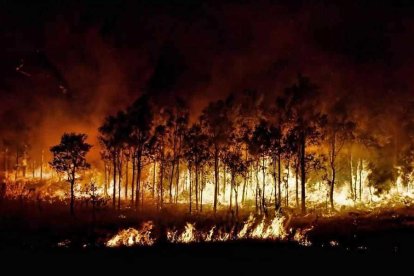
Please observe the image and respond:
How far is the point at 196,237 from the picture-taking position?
37156 millimetres

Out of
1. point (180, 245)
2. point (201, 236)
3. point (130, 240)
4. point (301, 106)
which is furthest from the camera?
point (301, 106)

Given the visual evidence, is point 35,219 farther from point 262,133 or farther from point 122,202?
point 262,133

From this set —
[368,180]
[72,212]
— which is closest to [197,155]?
[72,212]

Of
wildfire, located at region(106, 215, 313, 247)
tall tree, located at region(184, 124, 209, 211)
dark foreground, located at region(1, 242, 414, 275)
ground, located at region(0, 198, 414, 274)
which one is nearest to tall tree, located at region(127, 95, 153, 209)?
tall tree, located at region(184, 124, 209, 211)

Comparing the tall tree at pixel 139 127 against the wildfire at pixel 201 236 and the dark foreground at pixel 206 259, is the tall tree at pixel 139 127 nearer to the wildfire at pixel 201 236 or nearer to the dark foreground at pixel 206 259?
the wildfire at pixel 201 236

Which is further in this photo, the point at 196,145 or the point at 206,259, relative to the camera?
the point at 196,145

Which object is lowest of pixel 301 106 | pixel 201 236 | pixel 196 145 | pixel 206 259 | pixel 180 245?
pixel 206 259

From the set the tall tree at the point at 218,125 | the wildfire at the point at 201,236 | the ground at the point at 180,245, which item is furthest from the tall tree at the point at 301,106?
the wildfire at the point at 201,236

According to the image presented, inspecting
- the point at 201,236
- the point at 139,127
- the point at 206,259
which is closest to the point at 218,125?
the point at 139,127

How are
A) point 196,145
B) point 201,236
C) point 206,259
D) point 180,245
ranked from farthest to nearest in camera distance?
point 196,145, point 201,236, point 180,245, point 206,259

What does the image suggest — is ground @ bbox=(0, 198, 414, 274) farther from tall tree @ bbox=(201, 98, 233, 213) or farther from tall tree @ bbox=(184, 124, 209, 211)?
tall tree @ bbox=(201, 98, 233, 213)

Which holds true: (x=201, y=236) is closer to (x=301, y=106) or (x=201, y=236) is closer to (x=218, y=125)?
(x=218, y=125)

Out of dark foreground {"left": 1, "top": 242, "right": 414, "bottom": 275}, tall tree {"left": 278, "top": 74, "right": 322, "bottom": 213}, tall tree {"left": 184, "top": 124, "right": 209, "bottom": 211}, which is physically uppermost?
tall tree {"left": 278, "top": 74, "right": 322, "bottom": 213}

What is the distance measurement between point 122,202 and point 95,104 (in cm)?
4011
